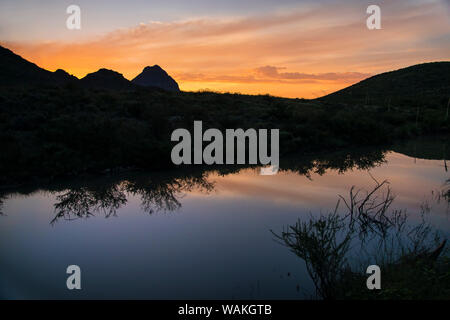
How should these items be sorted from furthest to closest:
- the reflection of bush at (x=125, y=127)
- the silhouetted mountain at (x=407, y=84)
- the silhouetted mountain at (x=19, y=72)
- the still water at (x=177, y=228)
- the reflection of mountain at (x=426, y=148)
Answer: the silhouetted mountain at (x=407, y=84) → the silhouetted mountain at (x=19, y=72) → the reflection of mountain at (x=426, y=148) → the reflection of bush at (x=125, y=127) → the still water at (x=177, y=228)

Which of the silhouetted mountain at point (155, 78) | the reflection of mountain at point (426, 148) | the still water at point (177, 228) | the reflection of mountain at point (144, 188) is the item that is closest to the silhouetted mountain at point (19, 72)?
the reflection of mountain at point (144, 188)

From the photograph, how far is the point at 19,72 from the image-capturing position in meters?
47.9

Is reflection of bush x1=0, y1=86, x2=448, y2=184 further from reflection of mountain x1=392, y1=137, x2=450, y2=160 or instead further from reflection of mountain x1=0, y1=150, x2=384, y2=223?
reflection of mountain x1=392, y1=137, x2=450, y2=160

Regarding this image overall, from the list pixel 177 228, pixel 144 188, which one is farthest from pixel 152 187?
pixel 177 228

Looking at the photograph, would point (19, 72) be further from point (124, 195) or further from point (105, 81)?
point (124, 195)

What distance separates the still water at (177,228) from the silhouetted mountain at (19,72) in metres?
36.9

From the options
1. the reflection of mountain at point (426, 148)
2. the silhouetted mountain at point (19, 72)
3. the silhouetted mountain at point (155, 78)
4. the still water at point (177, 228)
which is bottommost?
the still water at point (177, 228)

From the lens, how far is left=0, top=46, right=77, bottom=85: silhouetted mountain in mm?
44325

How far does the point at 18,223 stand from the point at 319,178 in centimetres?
1098

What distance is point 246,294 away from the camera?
6.13 m

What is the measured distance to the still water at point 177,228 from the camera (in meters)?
6.55

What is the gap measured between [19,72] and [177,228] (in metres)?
47.8

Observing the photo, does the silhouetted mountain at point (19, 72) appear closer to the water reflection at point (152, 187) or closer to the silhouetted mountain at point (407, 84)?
the water reflection at point (152, 187)
